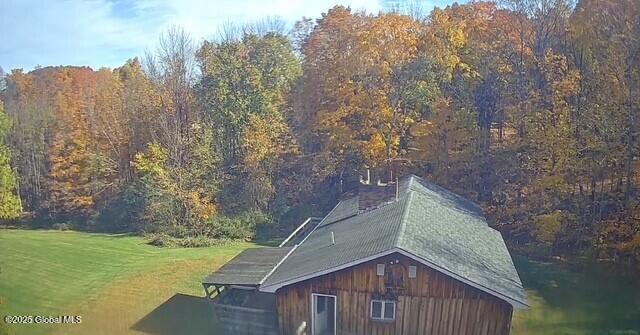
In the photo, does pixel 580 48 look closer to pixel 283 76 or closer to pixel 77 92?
pixel 283 76

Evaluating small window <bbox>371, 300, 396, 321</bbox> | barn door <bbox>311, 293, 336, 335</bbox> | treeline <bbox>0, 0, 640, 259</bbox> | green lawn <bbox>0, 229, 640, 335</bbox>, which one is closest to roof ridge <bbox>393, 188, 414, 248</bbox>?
small window <bbox>371, 300, 396, 321</bbox>

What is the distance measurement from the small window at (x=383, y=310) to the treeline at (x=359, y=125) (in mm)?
11163

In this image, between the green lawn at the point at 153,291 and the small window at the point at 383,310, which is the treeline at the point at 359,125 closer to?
the green lawn at the point at 153,291

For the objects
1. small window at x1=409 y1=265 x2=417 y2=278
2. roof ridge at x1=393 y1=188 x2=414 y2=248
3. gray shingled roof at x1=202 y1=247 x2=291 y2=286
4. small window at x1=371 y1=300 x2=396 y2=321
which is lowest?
small window at x1=371 y1=300 x2=396 y2=321

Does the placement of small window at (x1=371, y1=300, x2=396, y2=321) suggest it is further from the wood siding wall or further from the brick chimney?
the brick chimney

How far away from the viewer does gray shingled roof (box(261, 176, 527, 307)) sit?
1226 centimetres

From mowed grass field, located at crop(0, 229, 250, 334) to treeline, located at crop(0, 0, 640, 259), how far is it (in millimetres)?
4295

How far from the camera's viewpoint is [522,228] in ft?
79.1

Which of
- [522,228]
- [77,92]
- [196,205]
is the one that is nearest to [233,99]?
[196,205]

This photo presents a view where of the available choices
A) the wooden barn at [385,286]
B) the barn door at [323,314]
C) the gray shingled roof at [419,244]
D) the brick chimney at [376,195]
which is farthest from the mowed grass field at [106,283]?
the brick chimney at [376,195]

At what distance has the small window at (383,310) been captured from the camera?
1296cm

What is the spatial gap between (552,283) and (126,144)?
81.3 ft

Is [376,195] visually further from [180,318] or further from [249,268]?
[180,318]

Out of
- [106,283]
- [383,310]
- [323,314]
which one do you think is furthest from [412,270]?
[106,283]
